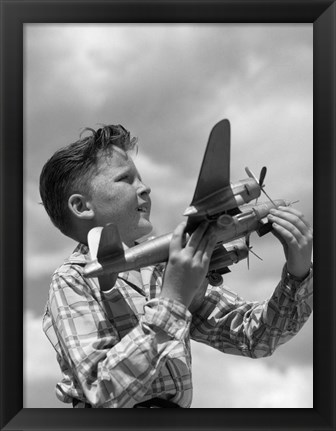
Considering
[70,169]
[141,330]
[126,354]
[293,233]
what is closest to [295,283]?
[293,233]

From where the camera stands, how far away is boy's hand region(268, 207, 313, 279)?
3.97 m

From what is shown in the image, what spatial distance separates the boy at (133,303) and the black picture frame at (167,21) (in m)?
0.21

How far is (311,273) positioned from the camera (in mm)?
4156

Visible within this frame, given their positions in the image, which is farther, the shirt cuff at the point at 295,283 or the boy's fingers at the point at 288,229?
the shirt cuff at the point at 295,283

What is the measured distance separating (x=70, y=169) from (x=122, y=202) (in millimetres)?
436

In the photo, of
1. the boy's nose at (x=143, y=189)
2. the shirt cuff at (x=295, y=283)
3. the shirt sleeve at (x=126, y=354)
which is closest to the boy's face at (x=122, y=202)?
the boy's nose at (x=143, y=189)

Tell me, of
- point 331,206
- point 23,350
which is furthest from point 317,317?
point 23,350

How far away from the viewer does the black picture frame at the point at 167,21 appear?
387cm

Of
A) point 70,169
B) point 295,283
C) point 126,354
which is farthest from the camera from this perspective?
point 70,169

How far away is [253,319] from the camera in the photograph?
447cm

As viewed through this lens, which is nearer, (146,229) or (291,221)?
(291,221)

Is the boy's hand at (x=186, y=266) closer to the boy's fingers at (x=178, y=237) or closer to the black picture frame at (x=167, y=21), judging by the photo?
the boy's fingers at (x=178, y=237)

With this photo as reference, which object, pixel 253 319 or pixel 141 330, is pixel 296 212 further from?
pixel 141 330

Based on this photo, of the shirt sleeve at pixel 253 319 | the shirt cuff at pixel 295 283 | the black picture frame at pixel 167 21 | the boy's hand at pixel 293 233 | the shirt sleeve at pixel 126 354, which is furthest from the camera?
the shirt sleeve at pixel 253 319
